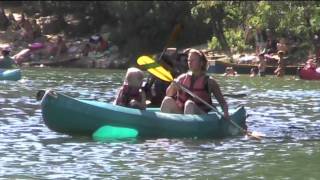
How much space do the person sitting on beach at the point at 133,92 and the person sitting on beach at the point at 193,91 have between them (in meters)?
0.37

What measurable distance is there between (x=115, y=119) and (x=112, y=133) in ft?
0.83

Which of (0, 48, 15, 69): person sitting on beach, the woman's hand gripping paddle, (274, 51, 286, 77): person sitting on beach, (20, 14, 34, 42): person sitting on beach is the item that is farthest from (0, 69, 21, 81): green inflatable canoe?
(20, 14, 34, 42): person sitting on beach

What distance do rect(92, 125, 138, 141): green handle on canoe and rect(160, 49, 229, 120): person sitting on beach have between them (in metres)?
0.64

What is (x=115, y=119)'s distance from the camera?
38.6 ft

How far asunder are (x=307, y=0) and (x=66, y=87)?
12.7 m

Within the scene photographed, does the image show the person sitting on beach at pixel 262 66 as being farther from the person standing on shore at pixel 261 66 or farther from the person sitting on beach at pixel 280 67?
the person sitting on beach at pixel 280 67

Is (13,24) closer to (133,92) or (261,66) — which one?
(261,66)

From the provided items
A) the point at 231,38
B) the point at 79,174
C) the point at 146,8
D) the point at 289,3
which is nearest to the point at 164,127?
the point at 79,174

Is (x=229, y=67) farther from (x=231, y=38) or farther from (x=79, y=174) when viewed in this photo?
(x=79, y=174)

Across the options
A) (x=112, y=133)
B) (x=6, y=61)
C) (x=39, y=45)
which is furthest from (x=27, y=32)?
(x=112, y=133)

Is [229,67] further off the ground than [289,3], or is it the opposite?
[289,3]

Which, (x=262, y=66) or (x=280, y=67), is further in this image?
(x=262, y=66)

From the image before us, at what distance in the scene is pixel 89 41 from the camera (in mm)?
38750

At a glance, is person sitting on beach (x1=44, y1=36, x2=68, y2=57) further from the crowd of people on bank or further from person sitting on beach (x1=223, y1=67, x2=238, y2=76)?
person sitting on beach (x1=223, y1=67, x2=238, y2=76)
